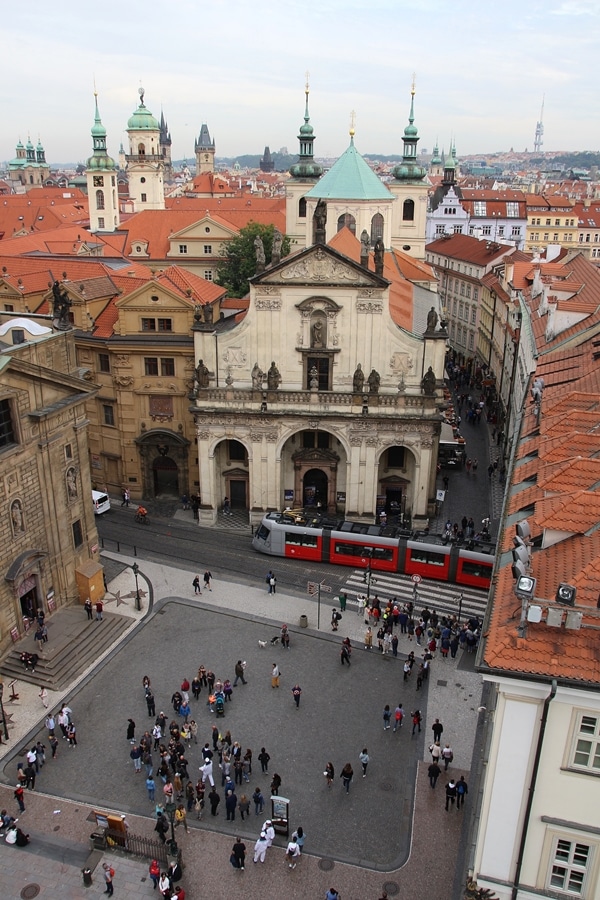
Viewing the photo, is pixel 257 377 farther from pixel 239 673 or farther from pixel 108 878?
pixel 108 878

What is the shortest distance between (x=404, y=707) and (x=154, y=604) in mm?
14499

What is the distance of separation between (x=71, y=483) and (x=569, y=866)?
2780 cm

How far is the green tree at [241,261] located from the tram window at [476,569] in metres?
44.7

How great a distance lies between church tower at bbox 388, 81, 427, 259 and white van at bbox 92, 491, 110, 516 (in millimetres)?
48273

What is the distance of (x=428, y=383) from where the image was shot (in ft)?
148

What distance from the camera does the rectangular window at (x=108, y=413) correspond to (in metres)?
51.9

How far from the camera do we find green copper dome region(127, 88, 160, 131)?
11119 centimetres

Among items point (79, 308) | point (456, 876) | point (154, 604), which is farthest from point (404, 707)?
point (79, 308)

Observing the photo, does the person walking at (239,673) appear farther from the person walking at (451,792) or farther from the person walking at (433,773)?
the person walking at (451,792)

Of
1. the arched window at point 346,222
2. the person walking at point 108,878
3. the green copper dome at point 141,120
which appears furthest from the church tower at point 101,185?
the person walking at point 108,878

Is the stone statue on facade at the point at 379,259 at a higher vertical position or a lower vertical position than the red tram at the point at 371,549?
higher

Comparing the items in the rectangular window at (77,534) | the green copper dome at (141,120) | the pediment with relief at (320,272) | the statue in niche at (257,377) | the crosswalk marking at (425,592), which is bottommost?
the crosswalk marking at (425,592)

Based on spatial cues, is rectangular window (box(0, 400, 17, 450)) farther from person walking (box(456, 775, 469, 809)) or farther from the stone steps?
person walking (box(456, 775, 469, 809))

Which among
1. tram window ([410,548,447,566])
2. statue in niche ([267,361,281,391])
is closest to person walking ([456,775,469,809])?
tram window ([410,548,447,566])
